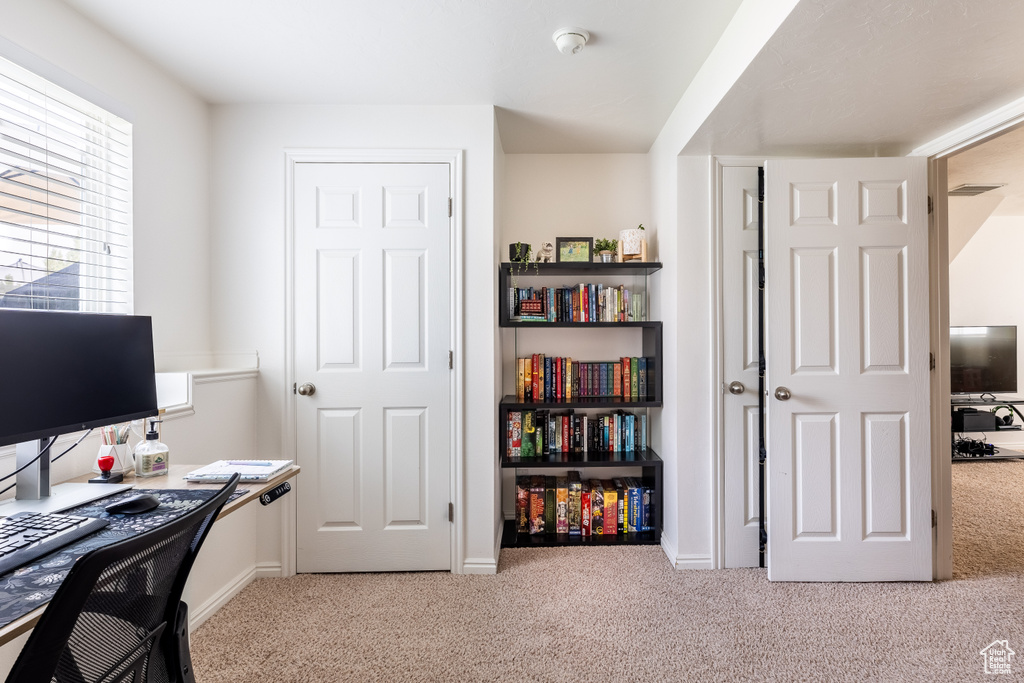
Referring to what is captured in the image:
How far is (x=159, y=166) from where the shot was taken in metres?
2.18

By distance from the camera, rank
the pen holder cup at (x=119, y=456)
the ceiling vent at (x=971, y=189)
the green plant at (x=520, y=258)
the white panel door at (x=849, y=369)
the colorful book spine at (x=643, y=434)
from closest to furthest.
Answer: the pen holder cup at (x=119, y=456), the white panel door at (x=849, y=369), the green plant at (x=520, y=258), the colorful book spine at (x=643, y=434), the ceiling vent at (x=971, y=189)

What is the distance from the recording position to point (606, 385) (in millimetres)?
3000

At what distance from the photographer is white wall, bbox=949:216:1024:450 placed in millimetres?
4969

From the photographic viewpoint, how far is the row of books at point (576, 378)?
2.95m

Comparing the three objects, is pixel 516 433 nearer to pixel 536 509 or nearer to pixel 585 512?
pixel 536 509

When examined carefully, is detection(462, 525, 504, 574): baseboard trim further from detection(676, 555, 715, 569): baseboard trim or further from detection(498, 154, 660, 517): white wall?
detection(676, 555, 715, 569): baseboard trim

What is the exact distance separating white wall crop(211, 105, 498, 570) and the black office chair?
1520mm

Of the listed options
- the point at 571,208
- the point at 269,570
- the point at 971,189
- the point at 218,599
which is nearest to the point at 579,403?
the point at 571,208

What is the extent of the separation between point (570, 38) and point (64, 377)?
193 centimetres

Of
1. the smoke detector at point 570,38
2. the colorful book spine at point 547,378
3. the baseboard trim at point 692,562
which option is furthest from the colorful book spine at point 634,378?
the smoke detector at point 570,38

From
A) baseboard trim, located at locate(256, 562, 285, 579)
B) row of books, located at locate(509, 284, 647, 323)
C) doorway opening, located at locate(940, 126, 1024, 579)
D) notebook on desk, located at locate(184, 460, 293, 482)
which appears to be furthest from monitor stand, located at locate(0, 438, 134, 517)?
doorway opening, located at locate(940, 126, 1024, 579)

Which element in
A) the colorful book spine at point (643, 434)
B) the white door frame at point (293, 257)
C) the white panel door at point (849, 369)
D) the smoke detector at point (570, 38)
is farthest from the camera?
the colorful book spine at point (643, 434)

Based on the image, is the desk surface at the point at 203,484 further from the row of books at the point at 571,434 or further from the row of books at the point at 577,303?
the row of books at the point at 577,303

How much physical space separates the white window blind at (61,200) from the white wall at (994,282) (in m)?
6.61
